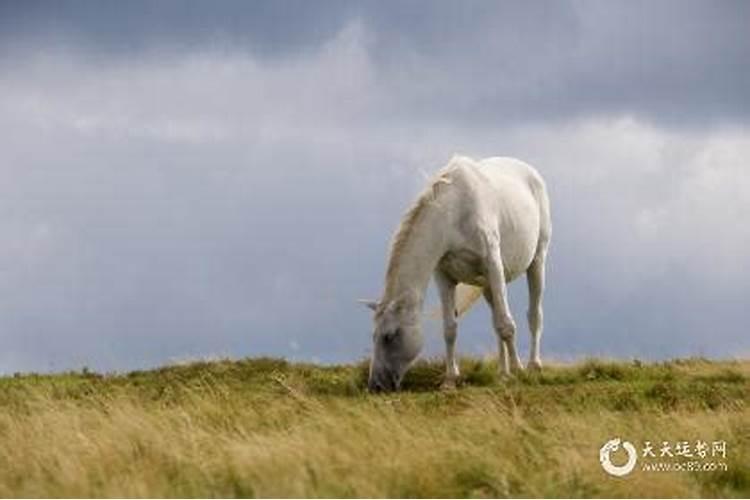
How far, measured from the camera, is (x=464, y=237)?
18156 millimetres

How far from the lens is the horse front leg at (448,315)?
1842 centimetres

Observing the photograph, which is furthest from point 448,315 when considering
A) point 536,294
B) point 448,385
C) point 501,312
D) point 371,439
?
point 371,439

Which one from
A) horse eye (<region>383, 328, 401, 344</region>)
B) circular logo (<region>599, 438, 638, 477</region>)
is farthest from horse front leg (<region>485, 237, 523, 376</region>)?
circular logo (<region>599, 438, 638, 477</region>)

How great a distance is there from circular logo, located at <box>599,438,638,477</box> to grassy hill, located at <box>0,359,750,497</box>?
0.31ft

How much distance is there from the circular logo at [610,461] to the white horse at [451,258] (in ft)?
18.8

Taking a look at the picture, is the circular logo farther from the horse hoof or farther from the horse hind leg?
the horse hind leg

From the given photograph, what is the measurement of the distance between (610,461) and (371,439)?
201 cm

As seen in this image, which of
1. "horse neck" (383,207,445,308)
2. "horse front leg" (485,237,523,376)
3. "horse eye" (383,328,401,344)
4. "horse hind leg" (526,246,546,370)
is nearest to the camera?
"horse eye" (383,328,401,344)

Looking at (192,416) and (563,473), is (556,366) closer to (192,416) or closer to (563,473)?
(192,416)

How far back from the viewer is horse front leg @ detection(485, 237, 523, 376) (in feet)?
59.9

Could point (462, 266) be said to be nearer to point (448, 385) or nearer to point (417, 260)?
point (417, 260)

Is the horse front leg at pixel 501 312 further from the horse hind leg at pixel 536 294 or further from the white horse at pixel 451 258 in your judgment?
the horse hind leg at pixel 536 294

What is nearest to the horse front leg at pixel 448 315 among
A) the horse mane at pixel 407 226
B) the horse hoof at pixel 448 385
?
the horse hoof at pixel 448 385

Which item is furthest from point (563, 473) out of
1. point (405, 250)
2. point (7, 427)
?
point (405, 250)
